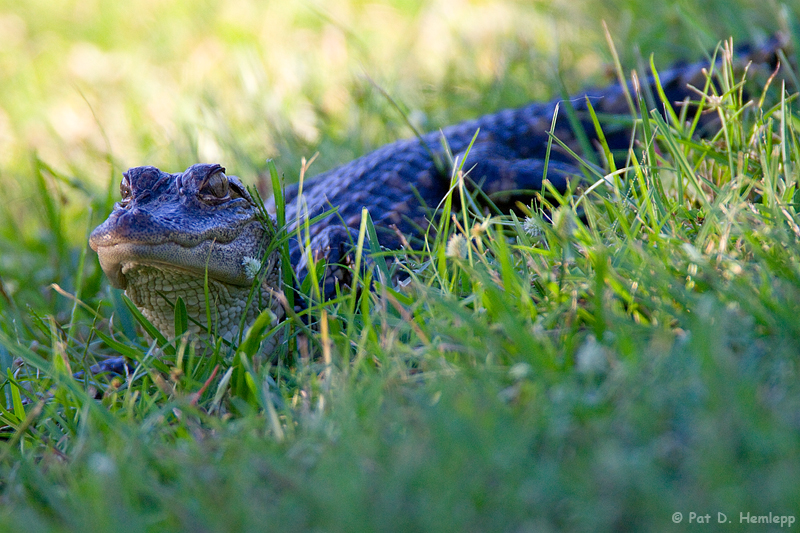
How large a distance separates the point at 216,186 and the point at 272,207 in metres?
1.02

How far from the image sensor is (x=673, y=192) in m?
2.13

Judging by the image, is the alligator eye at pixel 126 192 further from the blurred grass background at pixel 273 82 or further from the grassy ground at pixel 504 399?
the blurred grass background at pixel 273 82

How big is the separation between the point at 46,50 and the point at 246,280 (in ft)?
21.2

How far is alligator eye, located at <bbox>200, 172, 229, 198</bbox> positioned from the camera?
2203mm

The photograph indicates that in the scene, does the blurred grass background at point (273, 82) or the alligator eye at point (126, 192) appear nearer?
the alligator eye at point (126, 192)

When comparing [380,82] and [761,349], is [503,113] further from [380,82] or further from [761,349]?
[761,349]

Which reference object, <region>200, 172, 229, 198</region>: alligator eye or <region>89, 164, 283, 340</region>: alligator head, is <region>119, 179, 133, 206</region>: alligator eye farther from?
<region>200, 172, 229, 198</region>: alligator eye

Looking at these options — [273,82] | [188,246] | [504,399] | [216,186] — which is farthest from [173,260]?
[273,82]

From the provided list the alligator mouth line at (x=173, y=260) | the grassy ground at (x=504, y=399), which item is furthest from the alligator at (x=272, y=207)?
the grassy ground at (x=504, y=399)

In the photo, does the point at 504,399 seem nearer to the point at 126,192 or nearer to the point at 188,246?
the point at 188,246

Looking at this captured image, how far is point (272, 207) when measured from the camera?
3.24 m

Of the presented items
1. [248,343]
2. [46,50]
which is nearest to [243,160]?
[248,343]

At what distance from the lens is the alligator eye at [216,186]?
2.20m

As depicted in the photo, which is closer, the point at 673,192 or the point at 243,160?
the point at 673,192
